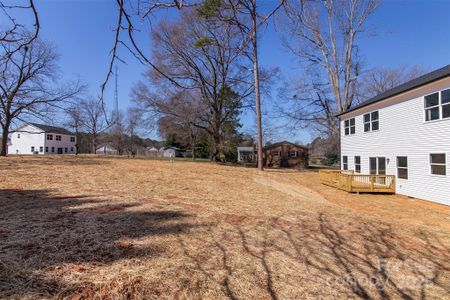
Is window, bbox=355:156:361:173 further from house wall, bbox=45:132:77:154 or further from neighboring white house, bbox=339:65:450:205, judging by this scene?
house wall, bbox=45:132:77:154

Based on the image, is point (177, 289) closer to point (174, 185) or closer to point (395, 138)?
point (174, 185)

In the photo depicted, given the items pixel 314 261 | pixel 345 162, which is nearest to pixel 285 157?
pixel 345 162

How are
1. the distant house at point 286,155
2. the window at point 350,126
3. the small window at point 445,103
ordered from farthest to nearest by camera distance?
1. the distant house at point 286,155
2. the window at point 350,126
3. the small window at point 445,103

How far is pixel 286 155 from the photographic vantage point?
37.6 meters

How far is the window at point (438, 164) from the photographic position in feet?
35.3

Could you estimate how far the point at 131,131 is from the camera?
1732 inches

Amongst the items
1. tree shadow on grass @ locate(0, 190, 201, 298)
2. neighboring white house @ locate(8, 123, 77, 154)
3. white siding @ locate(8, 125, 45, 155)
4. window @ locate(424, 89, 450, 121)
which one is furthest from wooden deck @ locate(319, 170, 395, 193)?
white siding @ locate(8, 125, 45, 155)

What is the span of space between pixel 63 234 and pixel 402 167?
14746 millimetres

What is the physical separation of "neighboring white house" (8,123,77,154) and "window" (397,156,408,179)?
48333 mm

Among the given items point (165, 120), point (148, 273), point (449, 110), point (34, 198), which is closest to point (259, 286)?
point (148, 273)

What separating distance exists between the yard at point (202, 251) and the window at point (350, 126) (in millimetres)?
11929

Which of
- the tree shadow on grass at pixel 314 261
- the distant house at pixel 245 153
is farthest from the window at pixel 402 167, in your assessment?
the distant house at pixel 245 153

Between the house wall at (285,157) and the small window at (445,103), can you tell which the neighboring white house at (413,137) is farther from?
the house wall at (285,157)

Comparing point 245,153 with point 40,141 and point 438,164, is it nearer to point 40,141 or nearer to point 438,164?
point 40,141
